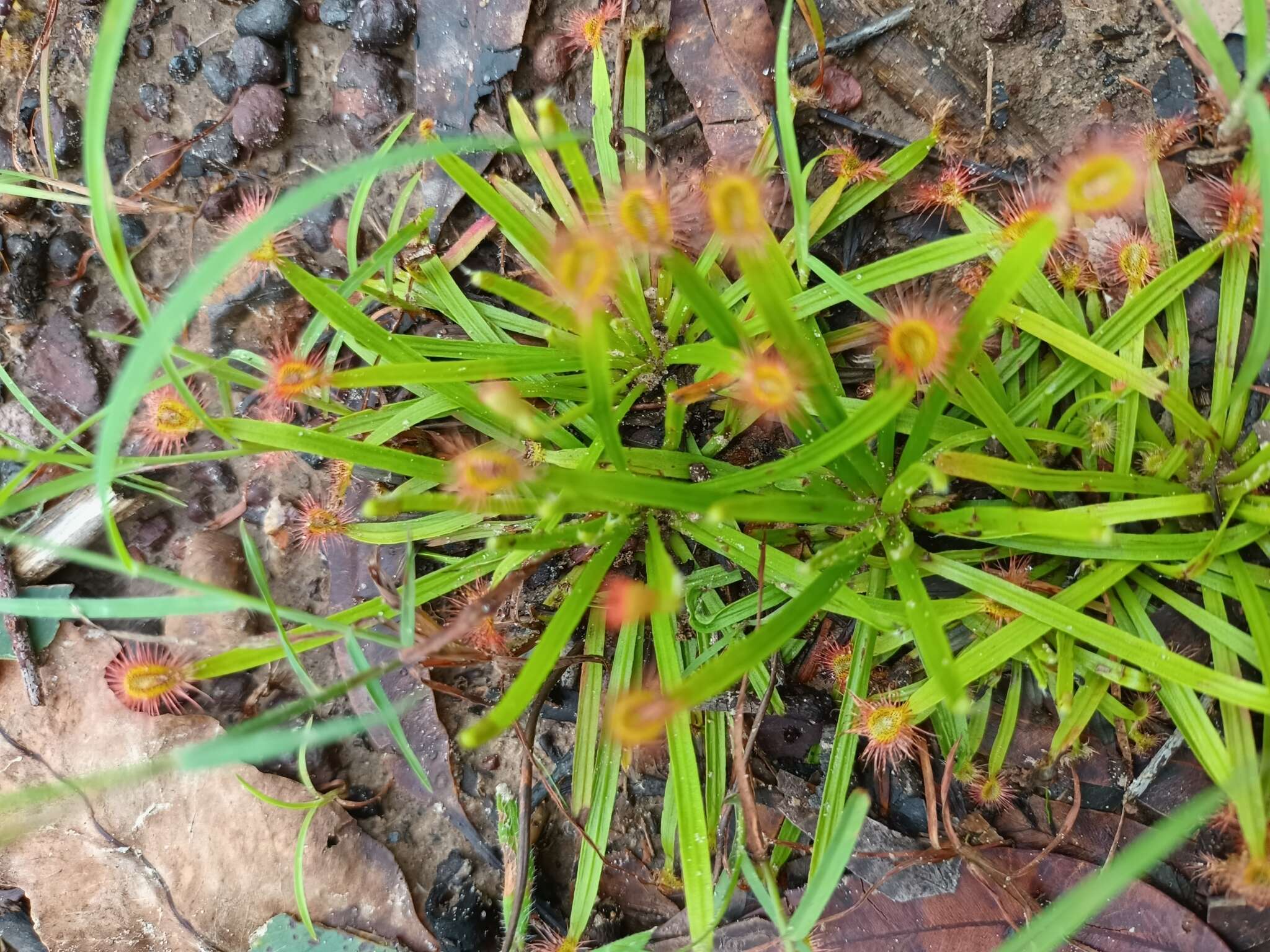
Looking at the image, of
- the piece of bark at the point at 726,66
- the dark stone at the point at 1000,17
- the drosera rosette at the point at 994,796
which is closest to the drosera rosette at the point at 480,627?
the drosera rosette at the point at 994,796

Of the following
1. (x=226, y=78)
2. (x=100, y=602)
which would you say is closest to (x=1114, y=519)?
(x=100, y=602)

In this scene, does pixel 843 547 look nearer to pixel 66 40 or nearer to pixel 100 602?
pixel 100 602

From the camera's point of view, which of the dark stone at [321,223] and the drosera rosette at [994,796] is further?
the dark stone at [321,223]

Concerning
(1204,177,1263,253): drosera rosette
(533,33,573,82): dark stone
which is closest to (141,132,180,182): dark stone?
(533,33,573,82): dark stone

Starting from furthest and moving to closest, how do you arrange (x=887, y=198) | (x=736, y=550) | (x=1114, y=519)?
(x=887, y=198) → (x=736, y=550) → (x=1114, y=519)

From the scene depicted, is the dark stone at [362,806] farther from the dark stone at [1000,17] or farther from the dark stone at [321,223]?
the dark stone at [1000,17]

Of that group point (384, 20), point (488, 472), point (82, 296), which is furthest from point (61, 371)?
point (488, 472)
